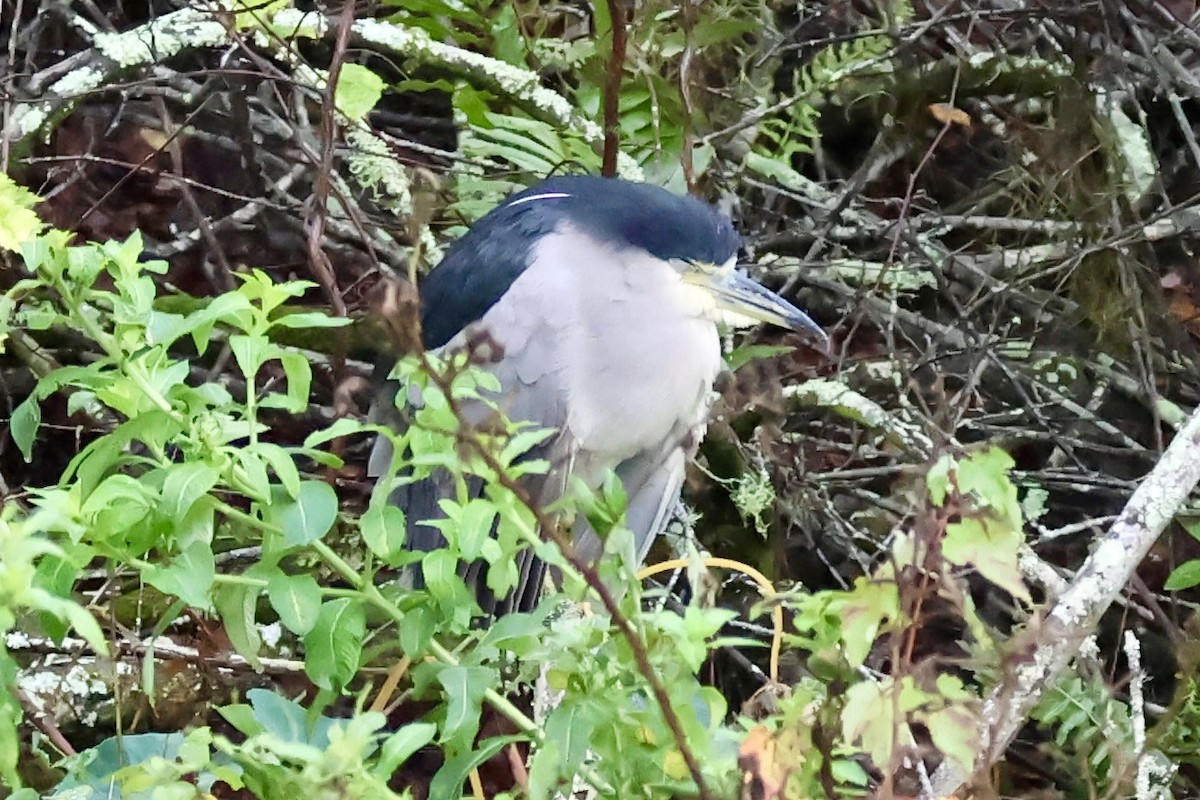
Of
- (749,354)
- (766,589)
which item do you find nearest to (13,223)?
(766,589)

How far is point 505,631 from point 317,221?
0.61 m

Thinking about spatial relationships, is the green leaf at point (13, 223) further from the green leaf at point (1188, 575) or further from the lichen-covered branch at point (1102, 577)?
the green leaf at point (1188, 575)

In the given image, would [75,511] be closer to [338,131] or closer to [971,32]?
[338,131]

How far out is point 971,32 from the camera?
1.81 m

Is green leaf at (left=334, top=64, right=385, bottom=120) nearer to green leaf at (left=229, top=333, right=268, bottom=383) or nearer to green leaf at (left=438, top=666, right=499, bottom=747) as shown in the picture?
green leaf at (left=229, top=333, right=268, bottom=383)

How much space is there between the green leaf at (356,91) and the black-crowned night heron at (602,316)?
0.19m

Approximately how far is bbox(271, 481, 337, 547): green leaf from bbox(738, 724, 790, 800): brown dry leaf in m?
0.21

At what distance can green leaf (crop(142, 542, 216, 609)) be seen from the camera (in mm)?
556

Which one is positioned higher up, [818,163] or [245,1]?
[245,1]

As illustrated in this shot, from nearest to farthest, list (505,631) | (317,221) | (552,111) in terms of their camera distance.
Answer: (505,631) → (317,221) → (552,111)

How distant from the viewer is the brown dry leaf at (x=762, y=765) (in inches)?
19.6

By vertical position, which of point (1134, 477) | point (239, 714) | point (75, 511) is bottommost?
point (1134, 477)

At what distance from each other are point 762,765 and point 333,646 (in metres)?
0.22

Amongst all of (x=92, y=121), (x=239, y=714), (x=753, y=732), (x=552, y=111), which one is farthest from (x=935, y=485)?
(x=92, y=121)
